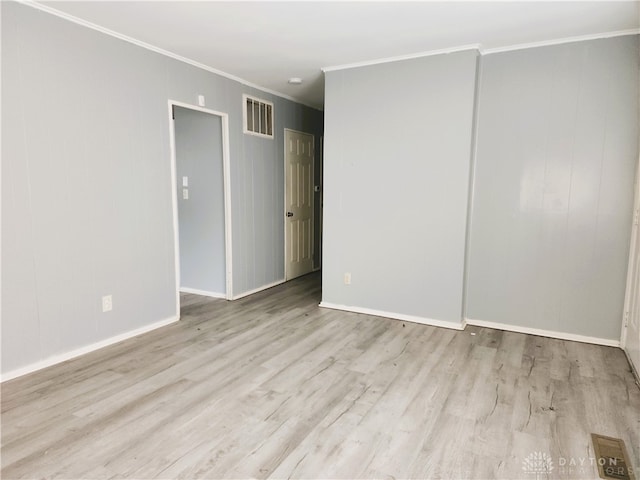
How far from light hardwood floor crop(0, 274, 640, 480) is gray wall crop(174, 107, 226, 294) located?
1.21 meters

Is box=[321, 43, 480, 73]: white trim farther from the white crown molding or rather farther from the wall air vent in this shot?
the wall air vent

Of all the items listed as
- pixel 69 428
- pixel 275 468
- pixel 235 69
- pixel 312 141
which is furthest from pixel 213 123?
pixel 275 468

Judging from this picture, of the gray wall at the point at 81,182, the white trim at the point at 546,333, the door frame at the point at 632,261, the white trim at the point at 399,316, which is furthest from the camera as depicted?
the white trim at the point at 399,316

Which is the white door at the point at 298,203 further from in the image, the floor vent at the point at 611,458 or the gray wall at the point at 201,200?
the floor vent at the point at 611,458

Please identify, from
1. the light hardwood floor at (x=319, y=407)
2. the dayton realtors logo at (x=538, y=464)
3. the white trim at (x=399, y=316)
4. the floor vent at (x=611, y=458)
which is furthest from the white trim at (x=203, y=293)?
the floor vent at (x=611, y=458)

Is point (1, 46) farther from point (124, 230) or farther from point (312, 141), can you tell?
point (312, 141)

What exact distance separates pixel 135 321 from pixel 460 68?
349cm

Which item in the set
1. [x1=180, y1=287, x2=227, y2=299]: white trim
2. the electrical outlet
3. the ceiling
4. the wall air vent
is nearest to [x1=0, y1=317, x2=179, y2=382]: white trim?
the electrical outlet

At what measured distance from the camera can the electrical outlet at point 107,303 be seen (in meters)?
3.10

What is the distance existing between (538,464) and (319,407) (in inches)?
43.7

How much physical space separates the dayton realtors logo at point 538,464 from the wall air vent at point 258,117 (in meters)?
3.85

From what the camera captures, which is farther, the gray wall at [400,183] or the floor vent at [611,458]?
the gray wall at [400,183]

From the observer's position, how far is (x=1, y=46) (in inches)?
95.0

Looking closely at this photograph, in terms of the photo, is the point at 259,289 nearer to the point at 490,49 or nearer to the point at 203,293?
the point at 203,293
